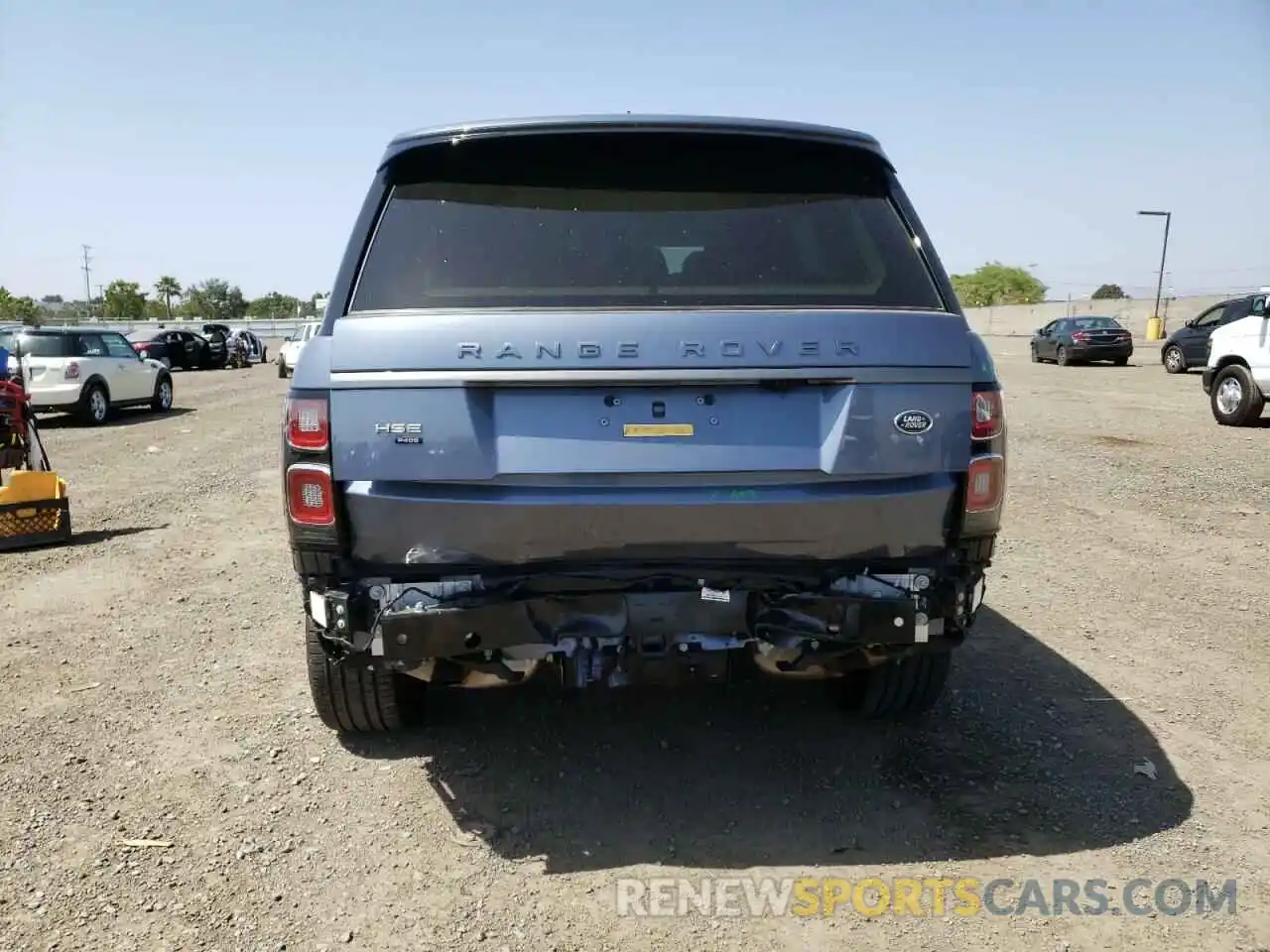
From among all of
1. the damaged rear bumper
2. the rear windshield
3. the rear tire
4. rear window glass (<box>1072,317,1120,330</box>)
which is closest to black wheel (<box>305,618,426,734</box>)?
the rear tire

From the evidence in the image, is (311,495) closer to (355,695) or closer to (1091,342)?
(355,695)

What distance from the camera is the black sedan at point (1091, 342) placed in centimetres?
2725

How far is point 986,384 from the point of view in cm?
290

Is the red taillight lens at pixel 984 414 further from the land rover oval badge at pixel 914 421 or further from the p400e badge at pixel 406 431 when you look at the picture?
the p400e badge at pixel 406 431

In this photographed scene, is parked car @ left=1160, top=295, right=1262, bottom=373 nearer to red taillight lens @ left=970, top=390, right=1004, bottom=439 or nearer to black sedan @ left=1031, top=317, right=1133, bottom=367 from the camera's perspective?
black sedan @ left=1031, top=317, right=1133, bottom=367

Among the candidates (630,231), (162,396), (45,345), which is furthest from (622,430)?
(162,396)

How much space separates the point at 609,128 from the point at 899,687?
7.52ft

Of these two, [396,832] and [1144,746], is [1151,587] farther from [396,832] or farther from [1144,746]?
[396,832]

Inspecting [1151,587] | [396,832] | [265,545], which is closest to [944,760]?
[396,832]

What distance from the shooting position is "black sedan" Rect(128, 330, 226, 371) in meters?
29.8

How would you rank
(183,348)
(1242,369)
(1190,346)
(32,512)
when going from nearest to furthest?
(32,512) < (1242,369) < (1190,346) < (183,348)

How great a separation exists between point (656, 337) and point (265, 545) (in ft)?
Answer: 17.0

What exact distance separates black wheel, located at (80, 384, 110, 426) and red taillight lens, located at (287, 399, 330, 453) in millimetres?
13982

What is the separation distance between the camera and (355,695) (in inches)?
138
